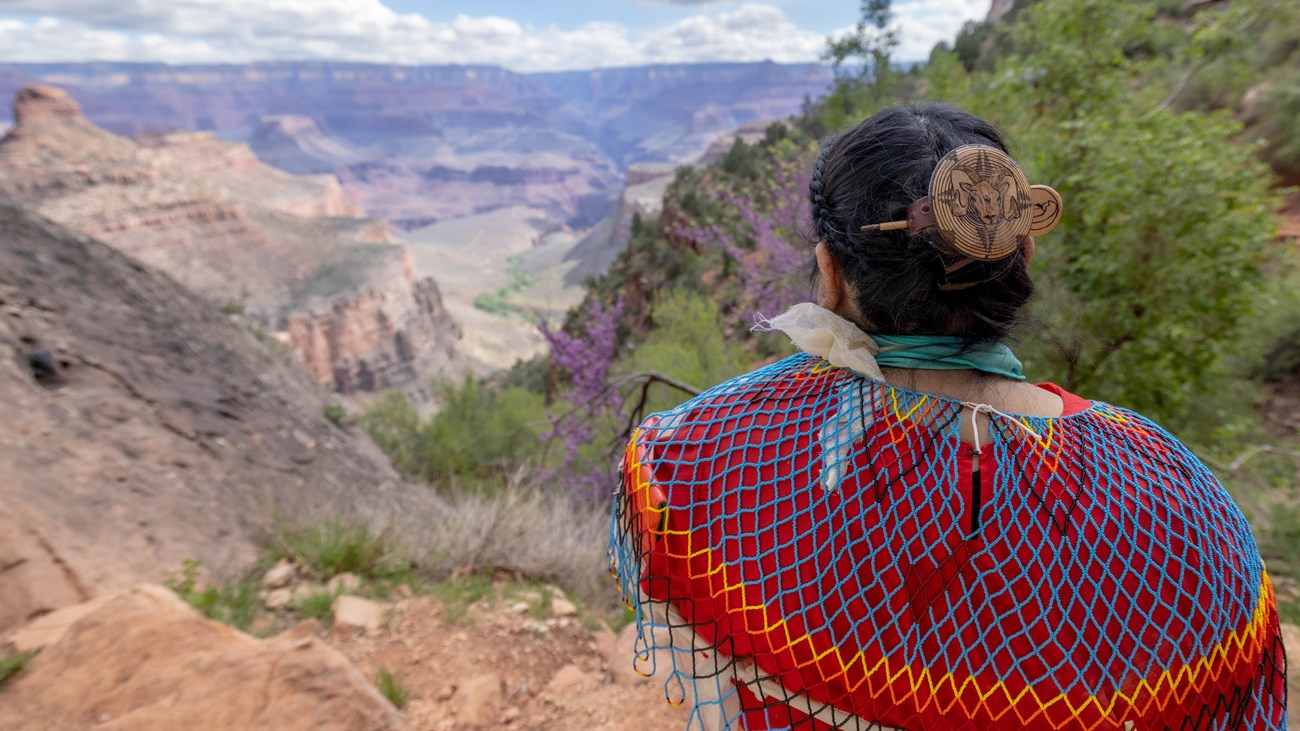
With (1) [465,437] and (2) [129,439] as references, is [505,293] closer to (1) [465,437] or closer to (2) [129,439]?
(1) [465,437]

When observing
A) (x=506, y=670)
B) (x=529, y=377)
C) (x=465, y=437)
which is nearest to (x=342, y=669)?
(x=506, y=670)

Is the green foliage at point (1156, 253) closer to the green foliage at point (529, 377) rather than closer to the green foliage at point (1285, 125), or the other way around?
the green foliage at point (1285, 125)

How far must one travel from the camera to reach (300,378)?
9.40m

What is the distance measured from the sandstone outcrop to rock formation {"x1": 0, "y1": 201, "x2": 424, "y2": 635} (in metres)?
0.77

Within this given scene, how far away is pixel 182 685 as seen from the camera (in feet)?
6.48

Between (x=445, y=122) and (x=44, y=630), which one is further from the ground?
(x=44, y=630)

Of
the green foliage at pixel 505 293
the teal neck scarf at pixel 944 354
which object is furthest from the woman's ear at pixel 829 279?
the green foliage at pixel 505 293

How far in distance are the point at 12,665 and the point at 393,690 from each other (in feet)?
3.83

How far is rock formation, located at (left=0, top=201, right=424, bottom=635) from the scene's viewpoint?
3285mm

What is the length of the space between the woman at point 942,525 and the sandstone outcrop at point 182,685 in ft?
4.56

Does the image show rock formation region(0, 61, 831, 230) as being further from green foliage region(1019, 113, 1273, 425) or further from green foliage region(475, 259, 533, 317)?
green foliage region(1019, 113, 1273, 425)

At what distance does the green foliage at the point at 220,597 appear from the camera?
3.10 m

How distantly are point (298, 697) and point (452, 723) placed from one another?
787 millimetres

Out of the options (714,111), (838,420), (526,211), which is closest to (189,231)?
(838,420)
